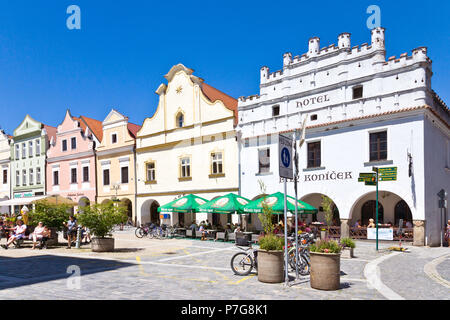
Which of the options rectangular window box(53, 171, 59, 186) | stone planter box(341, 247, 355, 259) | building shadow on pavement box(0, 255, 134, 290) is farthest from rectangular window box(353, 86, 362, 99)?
rectangular window box(53, 171, 59, 186)

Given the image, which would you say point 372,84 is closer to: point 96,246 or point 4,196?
point 96,246

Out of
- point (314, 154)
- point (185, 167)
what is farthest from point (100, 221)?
point (185, 167)

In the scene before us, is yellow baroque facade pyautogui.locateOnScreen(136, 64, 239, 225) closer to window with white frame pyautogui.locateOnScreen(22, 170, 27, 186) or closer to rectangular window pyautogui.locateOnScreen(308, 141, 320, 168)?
rectangular window pyautogui.locateOnScreen(308, 141, 320, 168)

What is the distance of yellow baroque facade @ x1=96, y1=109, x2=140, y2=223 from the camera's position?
33062 mm

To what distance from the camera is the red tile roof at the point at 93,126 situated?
120 feet

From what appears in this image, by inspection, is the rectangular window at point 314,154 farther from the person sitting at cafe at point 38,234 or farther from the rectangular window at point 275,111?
the person sitting at cafe at point 38,234

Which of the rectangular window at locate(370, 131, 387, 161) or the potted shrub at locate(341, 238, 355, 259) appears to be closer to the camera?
the potted shrub at locate(341, 238, 355, 259)

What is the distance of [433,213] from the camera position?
64.8ft

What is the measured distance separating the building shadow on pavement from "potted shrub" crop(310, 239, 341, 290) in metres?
6.22

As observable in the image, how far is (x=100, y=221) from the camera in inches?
620

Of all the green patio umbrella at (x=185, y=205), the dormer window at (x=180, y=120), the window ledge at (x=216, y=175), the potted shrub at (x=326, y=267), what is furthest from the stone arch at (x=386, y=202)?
the dormer window at (x=180, y=120)

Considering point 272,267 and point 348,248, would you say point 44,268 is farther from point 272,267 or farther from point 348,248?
point 348,248
